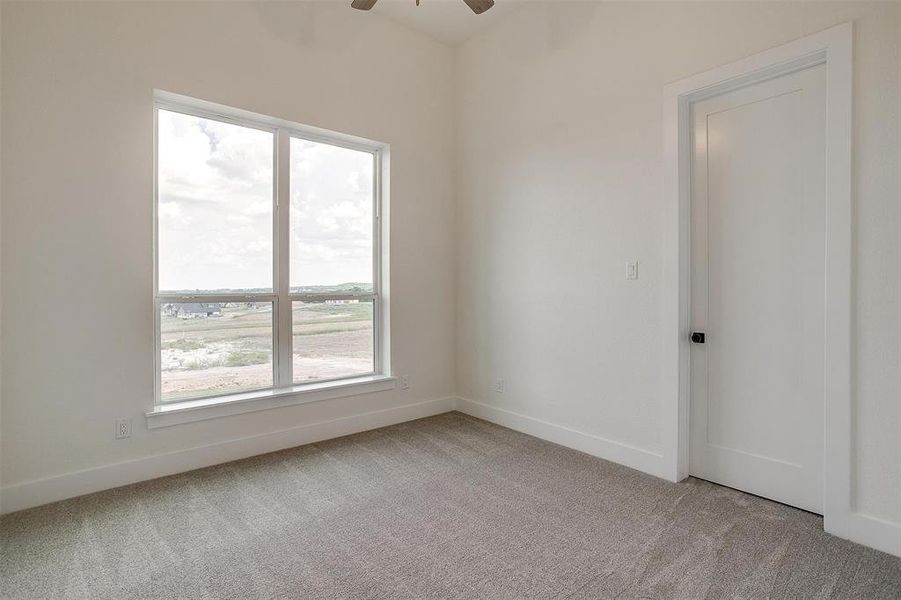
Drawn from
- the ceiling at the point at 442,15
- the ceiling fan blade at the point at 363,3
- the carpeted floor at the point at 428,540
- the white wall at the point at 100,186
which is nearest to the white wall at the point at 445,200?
the white wall at the point at 100,186

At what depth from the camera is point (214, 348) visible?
320cm

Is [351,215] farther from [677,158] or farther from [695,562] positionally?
[695,562]

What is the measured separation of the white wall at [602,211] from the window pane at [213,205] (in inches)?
71.1

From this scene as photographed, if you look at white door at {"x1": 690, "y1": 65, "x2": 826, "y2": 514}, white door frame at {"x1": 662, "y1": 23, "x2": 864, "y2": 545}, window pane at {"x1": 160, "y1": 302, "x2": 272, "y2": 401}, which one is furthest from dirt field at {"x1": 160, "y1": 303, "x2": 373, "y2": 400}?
white door frame at {"x1": 662, "y1": 23, "x2": 864, "y2": 545}

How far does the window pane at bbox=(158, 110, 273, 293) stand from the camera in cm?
301

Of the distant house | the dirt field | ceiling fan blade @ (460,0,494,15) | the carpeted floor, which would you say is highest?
ceiling fan blade @ (460,0,494,15)

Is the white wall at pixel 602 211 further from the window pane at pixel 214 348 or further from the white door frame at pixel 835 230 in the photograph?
the window pane at pixel 214 348

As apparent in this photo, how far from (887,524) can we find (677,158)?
207 cm

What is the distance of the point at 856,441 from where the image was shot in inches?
83.9

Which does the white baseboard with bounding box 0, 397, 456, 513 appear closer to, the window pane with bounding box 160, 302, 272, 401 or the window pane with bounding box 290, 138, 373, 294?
the window pane with bounding box 160, 302, 272, 401

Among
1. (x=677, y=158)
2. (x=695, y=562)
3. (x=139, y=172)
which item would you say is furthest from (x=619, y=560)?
(x=139, y=172)

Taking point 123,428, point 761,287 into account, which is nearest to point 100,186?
point 123,428

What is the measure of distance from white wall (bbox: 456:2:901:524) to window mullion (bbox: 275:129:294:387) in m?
1.61

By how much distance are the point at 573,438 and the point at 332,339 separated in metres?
2.05
